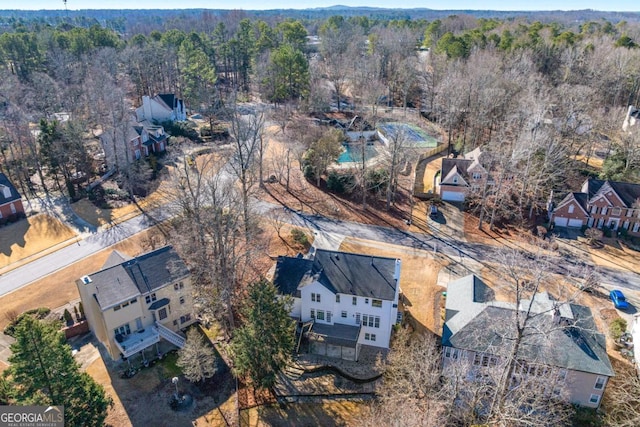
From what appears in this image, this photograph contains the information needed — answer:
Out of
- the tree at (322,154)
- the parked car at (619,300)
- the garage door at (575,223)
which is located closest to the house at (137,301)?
the tree at (322,154)

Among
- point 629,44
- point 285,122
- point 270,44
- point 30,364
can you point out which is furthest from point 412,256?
point 629,44

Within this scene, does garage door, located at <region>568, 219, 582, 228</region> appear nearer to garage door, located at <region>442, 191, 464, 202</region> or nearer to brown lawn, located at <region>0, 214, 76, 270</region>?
garage door, located at <region>442, 191, 464, 202</region>

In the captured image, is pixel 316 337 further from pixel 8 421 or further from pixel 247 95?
pixel 247 95

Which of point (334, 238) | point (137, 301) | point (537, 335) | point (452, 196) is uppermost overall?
point (537, 335)

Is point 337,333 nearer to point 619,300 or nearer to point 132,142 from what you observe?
point 619,300

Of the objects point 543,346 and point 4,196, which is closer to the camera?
point 543,346

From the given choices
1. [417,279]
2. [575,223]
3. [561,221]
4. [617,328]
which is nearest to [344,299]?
[417,279]
